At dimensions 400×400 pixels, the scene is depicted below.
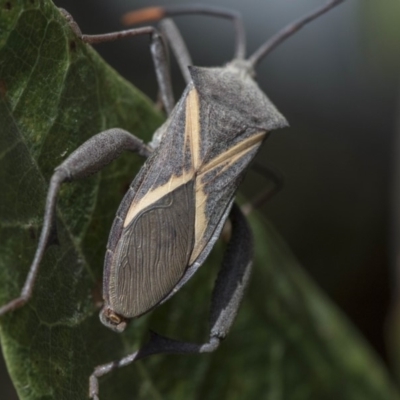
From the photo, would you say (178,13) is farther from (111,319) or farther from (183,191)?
(111,319)

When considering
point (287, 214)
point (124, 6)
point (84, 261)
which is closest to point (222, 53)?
point (124, 6)

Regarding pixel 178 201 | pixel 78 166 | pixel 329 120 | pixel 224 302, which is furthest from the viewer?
pixel 329 120

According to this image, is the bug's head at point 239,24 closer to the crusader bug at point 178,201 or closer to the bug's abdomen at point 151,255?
the crusader bug at point 178,201

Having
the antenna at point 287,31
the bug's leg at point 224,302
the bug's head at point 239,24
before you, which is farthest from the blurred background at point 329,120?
the bug's leg at point 224,302

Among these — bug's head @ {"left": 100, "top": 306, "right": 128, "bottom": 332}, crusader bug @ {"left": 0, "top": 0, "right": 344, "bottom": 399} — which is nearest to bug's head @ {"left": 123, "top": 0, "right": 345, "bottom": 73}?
crusader bug @ {"left": 0, "top": 0, "right": 344, "bottom": 399}

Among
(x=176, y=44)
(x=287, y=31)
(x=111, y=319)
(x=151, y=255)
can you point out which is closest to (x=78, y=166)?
(x=151, y=255)

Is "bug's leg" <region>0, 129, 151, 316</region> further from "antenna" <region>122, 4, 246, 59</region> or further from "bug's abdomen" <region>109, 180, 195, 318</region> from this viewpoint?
"antenna" <region>122, 4, 246, 59</region>
